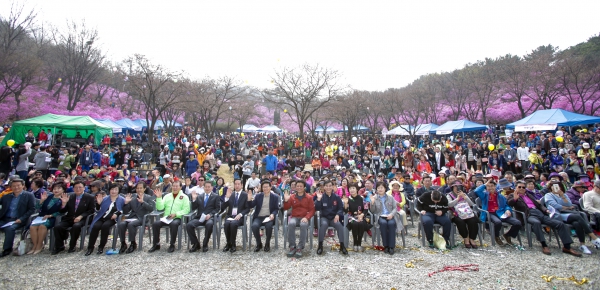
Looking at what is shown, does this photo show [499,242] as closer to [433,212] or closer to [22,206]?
[433,212]

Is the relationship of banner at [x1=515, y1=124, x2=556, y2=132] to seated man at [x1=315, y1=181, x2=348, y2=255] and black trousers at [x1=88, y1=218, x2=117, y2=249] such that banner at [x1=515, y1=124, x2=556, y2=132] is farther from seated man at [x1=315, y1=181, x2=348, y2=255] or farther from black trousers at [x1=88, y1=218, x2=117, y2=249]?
black trousers at [x1=88, y1=218, x2=117, y2=249]

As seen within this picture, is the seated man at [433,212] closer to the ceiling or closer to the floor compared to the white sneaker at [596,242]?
closer to the ceiling

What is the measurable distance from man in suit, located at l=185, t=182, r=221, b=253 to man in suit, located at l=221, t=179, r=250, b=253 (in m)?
0.20

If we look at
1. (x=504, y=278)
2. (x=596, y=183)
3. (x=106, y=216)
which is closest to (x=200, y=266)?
(x=106, y=216)

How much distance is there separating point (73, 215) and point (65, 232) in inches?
12.5

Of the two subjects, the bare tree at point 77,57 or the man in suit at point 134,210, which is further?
the bare tree at point 77,57

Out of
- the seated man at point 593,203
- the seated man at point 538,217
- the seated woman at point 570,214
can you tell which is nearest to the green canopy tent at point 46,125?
the seated man at point 538,217

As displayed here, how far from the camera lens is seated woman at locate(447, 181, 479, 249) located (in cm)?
528

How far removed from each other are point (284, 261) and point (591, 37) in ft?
140

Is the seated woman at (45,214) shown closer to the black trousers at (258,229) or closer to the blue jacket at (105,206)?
the blue jacket at (105,206)

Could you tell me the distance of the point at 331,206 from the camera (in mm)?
5477

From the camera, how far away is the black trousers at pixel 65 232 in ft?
16.9

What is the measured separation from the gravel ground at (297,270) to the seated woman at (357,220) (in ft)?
1.00

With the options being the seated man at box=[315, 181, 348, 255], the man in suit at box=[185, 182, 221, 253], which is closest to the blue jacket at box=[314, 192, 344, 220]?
the seated man at box=[315, 181, 348, 255]
